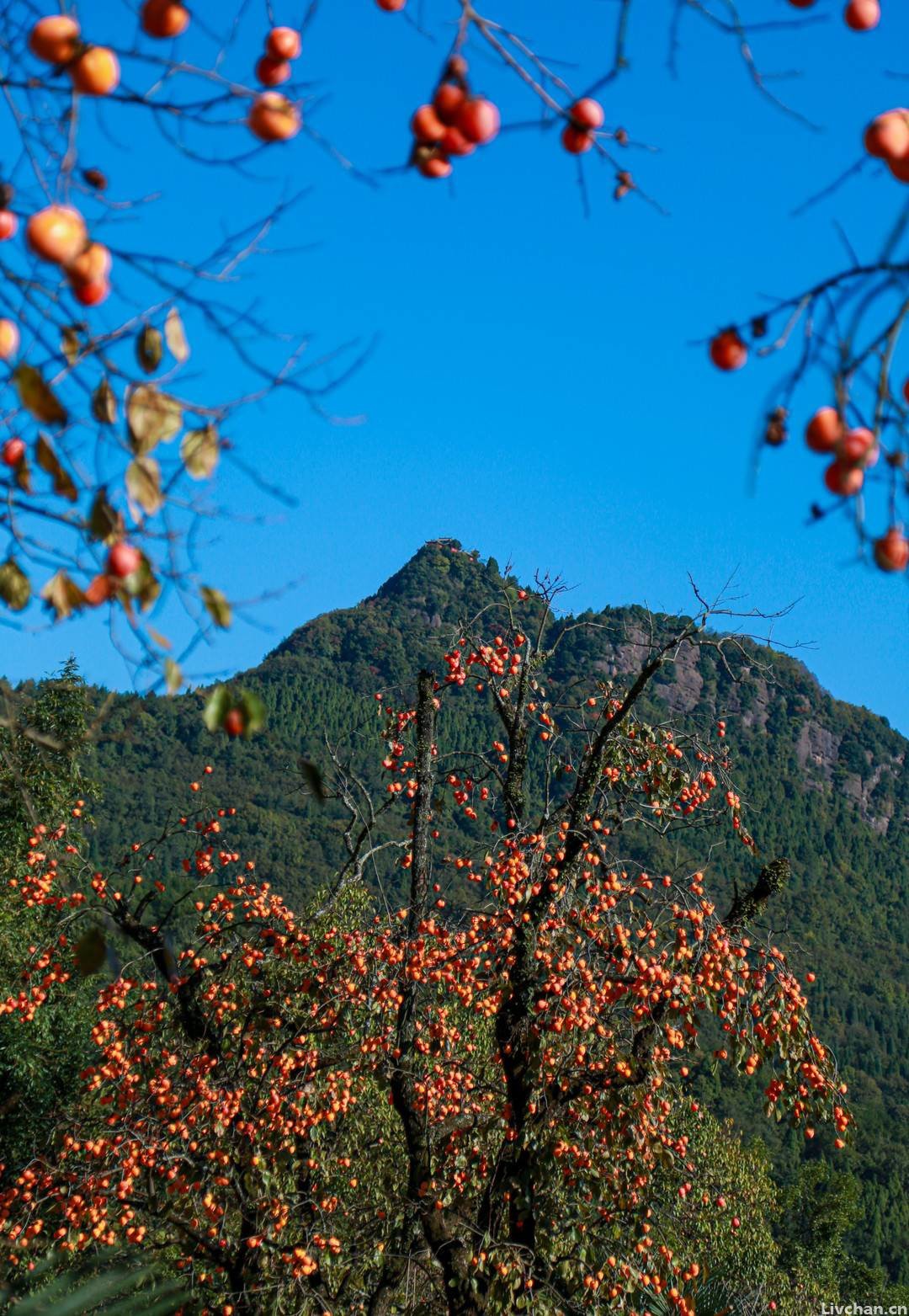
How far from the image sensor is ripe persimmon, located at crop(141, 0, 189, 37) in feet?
4.54

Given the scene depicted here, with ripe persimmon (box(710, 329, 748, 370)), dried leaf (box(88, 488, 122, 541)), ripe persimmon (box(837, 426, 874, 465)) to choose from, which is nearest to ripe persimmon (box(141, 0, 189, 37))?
dried leaf (box(88, 488, 122, 541))

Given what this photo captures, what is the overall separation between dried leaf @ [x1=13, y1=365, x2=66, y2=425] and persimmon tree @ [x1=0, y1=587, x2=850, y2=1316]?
4.04 metres

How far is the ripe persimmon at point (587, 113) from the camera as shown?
60.6 inches

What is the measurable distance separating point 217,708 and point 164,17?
817 millimetres

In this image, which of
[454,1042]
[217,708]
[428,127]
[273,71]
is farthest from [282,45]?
[454,1042]

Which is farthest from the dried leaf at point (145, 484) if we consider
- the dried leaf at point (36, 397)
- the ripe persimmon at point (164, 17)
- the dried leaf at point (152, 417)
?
the ripe persimmon at point (164, 17)

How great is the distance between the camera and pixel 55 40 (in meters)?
1.34

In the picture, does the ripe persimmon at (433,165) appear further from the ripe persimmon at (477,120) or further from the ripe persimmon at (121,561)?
the ripe persimmon at (121,561)

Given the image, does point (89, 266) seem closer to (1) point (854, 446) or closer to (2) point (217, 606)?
(2) point (217, 606)

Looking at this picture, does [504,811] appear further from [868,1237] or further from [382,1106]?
[868,1237]

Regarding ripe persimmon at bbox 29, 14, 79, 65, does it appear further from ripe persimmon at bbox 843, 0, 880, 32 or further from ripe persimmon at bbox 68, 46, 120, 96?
ripe persimmon at bbox 843, 0, 880, 32

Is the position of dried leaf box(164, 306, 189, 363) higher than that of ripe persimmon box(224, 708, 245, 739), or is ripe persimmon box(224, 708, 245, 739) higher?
dried leaf box(164, 306, 189, 363)

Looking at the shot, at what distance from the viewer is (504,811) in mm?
6605

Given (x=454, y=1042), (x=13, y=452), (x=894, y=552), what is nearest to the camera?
(x=894, y=552)
